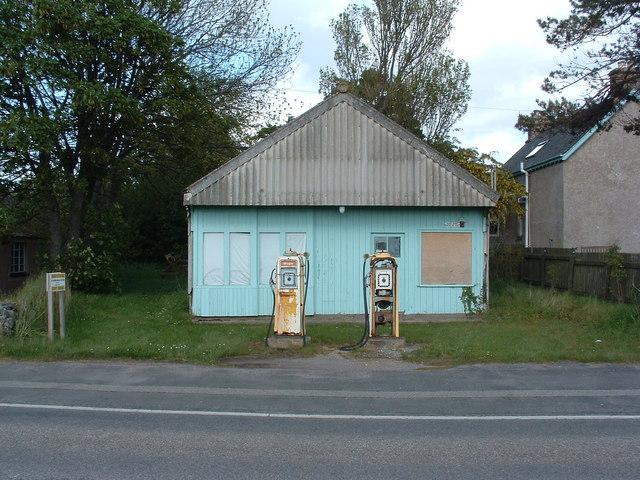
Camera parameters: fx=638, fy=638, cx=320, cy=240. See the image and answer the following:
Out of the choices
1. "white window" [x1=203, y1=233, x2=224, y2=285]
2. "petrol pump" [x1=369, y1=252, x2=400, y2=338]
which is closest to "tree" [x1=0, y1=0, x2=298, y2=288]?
"white window" [x1=203, y1=233, x2=224, y2=285]

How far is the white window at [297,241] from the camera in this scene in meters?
15.8

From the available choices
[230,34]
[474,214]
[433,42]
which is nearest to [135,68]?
[230,34]

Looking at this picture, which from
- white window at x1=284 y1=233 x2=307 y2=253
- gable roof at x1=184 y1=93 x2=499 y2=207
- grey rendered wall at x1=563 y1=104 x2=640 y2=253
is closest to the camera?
gable roof at x1=184 y1=93 x2=499 y2=207

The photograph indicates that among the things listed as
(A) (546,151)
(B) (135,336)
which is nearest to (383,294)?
(B) (135,336)

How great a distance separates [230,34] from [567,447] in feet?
66.8

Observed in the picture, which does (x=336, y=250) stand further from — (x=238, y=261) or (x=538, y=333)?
(x=538, y=333)

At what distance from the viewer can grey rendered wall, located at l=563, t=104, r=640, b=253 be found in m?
25.5

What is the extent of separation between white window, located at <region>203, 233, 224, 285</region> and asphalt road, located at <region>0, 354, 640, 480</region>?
4.97 m

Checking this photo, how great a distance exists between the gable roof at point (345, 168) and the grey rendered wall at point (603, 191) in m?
11.5

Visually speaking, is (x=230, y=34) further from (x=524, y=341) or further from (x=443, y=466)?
(x=443, y=466)

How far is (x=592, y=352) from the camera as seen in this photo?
445 inches

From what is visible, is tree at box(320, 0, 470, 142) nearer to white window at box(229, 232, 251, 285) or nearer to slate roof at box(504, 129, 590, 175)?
slate roof at box(504, 129, 590, 175)

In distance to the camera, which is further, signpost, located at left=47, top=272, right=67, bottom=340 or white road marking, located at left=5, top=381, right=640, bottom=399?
signpost, located at left=47, top=272, right=67, bottom=340

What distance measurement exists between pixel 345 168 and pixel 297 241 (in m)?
2.16
